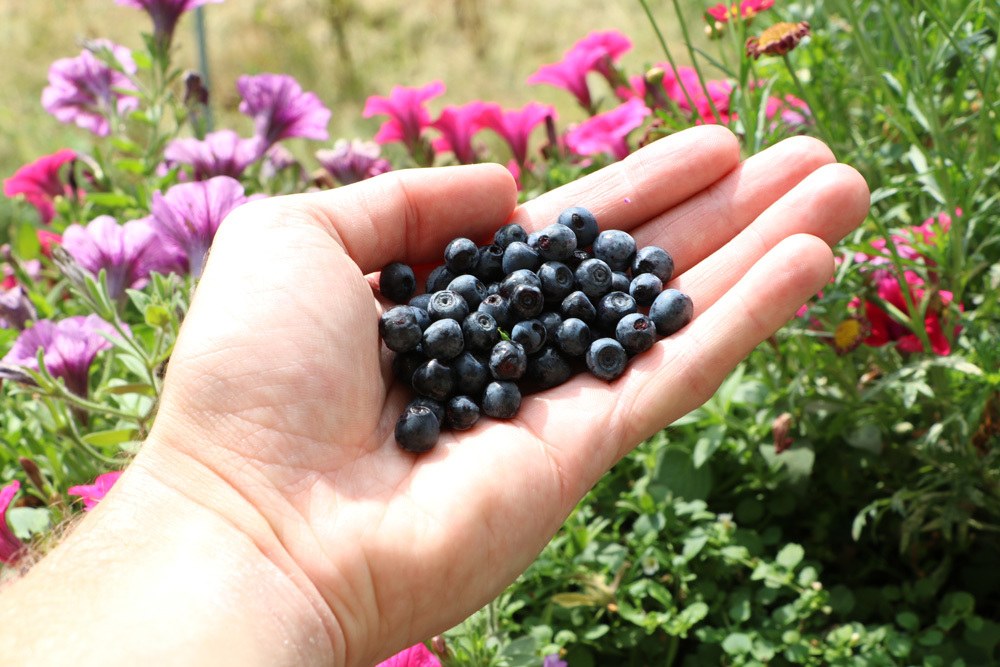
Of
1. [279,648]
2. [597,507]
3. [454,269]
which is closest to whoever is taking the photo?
[279,648]

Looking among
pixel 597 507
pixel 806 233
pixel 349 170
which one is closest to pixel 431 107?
pixel 349 170

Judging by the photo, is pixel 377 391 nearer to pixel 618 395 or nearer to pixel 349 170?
pixel 618 395

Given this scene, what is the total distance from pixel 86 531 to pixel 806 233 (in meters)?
1.18

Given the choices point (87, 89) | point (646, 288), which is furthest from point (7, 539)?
point (87, 89)

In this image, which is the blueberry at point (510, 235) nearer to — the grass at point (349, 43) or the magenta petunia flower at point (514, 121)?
the magenta petunia flower at point (514, 121)

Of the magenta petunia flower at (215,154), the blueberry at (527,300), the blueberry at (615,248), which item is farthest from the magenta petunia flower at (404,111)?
the blueberry at (527,300)

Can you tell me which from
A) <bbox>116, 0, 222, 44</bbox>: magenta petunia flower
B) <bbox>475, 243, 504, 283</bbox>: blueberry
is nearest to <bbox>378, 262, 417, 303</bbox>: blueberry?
<bbox>475, 243, 504, 283</bbox>: blueberry

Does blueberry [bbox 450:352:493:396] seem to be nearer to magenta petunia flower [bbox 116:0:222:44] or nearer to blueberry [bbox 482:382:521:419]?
blueberry [bbox 482:382:521:419]

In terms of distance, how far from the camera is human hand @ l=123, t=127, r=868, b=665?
135cm

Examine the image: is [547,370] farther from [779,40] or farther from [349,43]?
[349,43]

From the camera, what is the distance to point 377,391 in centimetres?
158

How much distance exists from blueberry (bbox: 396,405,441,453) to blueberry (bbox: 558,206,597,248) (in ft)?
1.62

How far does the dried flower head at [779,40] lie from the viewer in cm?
172

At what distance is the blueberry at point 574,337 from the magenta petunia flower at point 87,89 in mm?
1522
